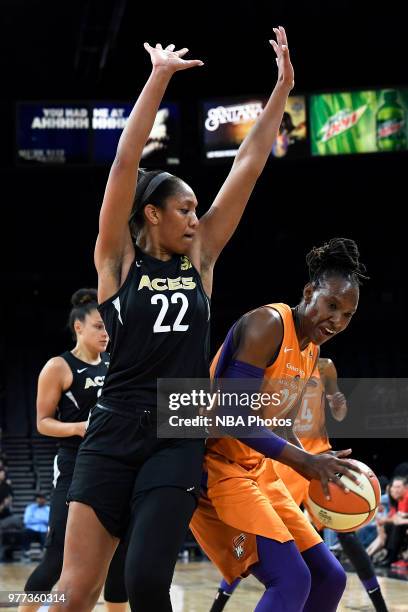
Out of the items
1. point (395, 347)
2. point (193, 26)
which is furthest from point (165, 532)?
point (395, 347)

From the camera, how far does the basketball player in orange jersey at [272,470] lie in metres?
3.07

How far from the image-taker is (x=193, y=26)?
58.1 ft

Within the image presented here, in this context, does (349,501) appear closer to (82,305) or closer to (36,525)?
(82,305)

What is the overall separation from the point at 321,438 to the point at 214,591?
2.62m

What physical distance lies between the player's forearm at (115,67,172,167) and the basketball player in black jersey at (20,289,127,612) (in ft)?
6.59

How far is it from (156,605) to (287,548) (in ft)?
1.95

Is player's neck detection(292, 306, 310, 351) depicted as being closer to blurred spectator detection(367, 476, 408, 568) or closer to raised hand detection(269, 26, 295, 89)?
raised hand detection(269, 26, 295, 89)

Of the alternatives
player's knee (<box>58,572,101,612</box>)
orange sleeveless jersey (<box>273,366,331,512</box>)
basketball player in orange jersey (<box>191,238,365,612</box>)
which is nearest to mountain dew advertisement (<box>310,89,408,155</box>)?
orange sleeveless jersey (<box>273,366,331,512</box>)

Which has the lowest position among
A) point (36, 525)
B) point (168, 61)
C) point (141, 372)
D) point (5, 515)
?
point (36, 525)

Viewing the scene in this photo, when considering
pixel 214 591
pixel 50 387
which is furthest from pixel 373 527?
pixel 50 387

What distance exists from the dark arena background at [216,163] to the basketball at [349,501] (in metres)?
11.8

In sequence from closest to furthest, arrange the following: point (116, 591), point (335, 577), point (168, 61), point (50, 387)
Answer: point (168, 61) < point (335, 577) < point (116, 591) < point (50, 387)

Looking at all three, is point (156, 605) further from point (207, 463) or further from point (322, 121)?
point (322, 121)

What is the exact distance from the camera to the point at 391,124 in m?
16.2
